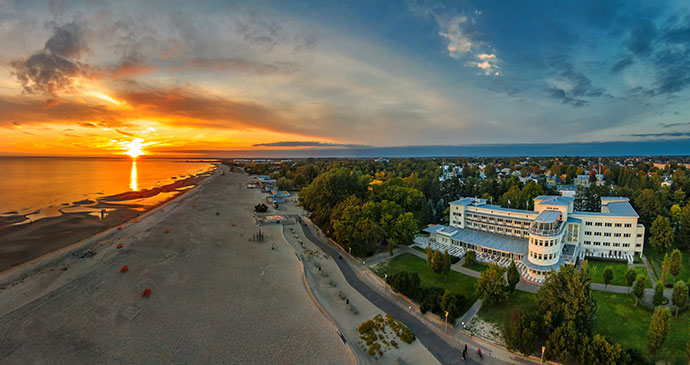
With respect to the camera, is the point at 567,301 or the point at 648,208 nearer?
the point at 567,301

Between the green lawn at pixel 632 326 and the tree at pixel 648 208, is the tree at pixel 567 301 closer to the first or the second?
the green lawn at pixel 632 326

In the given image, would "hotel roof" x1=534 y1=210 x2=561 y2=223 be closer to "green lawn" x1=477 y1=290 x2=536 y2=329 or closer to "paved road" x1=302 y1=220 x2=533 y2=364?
"green lawn" x1=477 y1=290 x2=536 y2=329

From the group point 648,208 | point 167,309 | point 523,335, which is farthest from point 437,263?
point 648,208

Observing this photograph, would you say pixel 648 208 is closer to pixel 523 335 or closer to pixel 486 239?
pixel 486 239

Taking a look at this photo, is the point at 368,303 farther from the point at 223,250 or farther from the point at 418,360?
the point at 223,250

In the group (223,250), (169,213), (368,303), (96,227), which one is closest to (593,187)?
(368,303)
